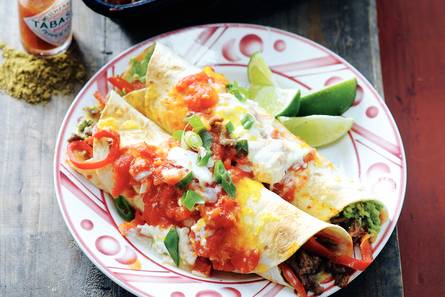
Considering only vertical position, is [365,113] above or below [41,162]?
above

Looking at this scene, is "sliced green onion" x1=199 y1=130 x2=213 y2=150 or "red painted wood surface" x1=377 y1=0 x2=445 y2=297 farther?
"red painted wood surface" x1=377 y1=0 x2=445 y2=297

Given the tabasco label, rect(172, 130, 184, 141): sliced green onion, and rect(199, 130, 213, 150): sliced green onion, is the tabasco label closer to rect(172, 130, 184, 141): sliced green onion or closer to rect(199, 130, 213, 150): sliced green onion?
rect(172, 130, 184, 141): sliced green onion

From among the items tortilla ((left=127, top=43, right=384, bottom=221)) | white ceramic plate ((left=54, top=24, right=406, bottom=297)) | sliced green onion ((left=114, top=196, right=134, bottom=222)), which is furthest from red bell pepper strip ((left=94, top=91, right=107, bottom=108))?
sliced green onion ((left=114, top=196, right=134, bottom=222))

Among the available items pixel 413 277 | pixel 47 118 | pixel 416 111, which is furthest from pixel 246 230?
pixel 416 111

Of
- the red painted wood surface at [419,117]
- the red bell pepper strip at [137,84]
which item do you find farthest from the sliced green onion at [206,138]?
the red painted wood surface at [419,117]

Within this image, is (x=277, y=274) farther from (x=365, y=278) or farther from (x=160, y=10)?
(x=160, y=10)

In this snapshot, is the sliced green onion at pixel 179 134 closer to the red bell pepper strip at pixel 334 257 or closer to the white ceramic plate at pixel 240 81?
the white ceramic plate at pixel 240 81
